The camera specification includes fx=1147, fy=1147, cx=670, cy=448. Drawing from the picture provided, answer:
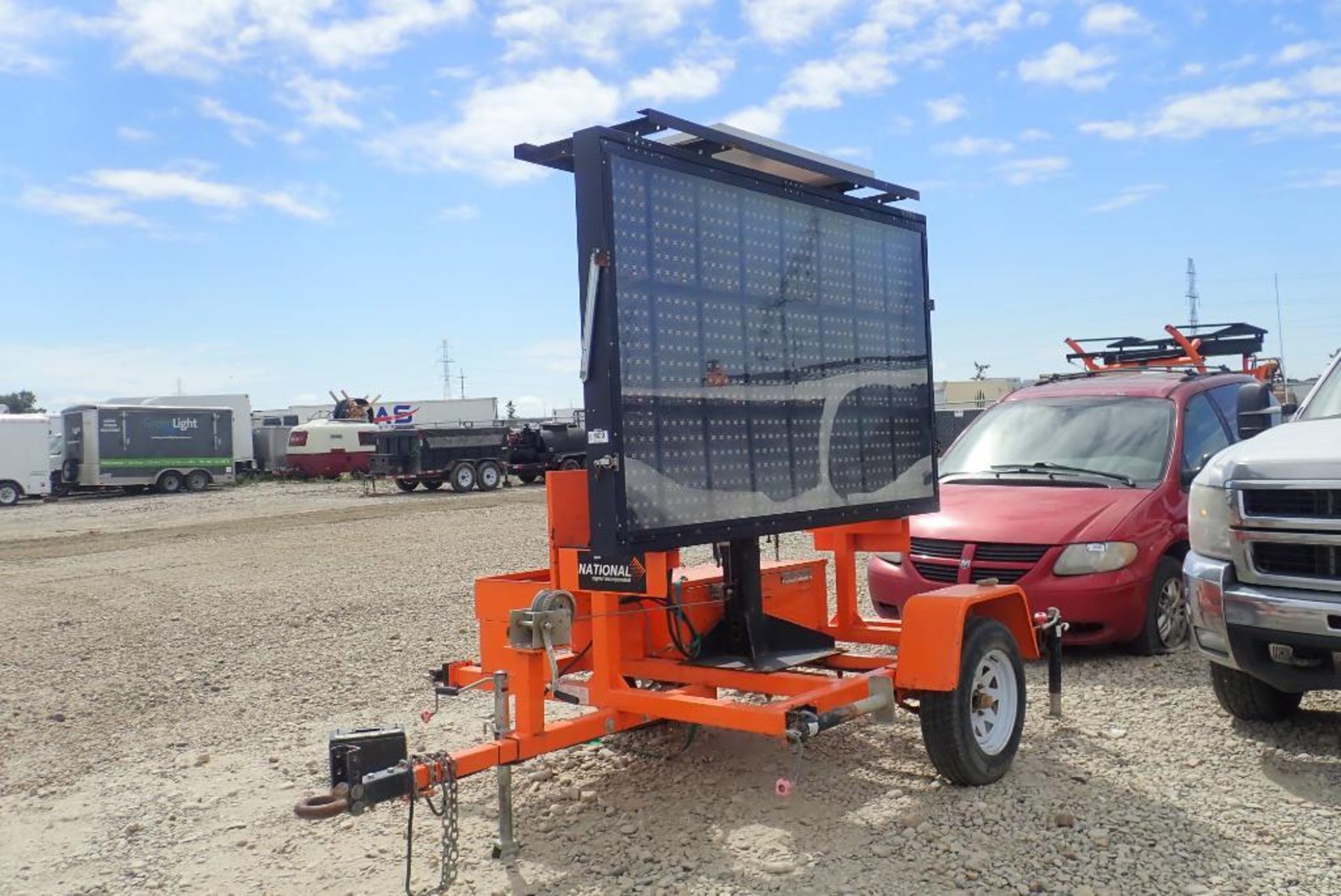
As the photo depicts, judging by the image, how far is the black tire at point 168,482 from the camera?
36281mm

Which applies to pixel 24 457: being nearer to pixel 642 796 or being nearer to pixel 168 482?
pixel 168 482

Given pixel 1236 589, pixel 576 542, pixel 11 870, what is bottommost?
pixel 11 870

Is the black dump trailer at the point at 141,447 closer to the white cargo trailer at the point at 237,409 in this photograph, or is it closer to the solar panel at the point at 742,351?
the white cargo trailer at the point at 237,409

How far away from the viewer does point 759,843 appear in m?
4.52

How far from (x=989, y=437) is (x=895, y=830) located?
4.85 m

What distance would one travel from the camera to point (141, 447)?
3562 cm

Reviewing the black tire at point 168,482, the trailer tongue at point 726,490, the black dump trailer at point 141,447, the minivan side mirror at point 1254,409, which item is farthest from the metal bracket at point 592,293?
the black tire at point 168,482

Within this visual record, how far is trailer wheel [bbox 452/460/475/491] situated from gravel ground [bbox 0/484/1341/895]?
22.4m

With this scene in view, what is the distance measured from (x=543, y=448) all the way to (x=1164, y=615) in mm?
25927

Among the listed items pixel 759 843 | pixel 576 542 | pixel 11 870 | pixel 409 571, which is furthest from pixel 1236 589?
pixel 409 571

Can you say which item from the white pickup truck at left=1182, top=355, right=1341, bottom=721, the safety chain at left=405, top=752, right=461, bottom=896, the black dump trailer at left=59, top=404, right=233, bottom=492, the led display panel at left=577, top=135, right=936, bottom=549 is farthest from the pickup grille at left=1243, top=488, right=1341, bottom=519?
the black dump trailer at left=59, top=404, right=233, bottom=492

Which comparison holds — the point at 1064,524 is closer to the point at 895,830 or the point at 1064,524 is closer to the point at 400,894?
the point at 895,830

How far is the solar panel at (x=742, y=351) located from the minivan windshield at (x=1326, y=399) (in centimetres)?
208

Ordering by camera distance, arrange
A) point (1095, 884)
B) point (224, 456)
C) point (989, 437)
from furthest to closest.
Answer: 1. point (224, 456)
2. point (989, 437)
3. point (1095, 884)
